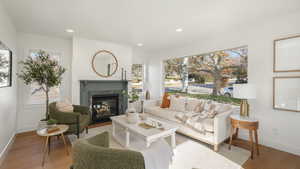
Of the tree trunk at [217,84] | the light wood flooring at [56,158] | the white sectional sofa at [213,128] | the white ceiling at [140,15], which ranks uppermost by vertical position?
the white ceiling at [140,15]

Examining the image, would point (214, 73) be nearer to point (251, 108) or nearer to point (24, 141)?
point (251, 108)

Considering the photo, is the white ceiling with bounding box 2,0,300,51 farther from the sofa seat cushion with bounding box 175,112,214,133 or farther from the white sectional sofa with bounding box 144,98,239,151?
the sofa seat cushion with bounding box 175,112,214,133

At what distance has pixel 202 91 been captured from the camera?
3.98 m

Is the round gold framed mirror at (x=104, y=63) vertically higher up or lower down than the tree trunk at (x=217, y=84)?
higher up

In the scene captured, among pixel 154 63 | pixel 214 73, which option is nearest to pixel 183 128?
pixel 214 73

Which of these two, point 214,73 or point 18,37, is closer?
point 18,37

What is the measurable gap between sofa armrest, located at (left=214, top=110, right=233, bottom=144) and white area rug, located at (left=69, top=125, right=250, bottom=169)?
21cm

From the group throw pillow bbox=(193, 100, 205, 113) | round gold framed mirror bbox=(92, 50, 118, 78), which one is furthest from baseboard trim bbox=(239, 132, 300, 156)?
round gold framed mirror bbox=(92, 50, 118, 78)

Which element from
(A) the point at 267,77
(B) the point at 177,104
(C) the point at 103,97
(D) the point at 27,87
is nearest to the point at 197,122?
(B) the point at 177,104

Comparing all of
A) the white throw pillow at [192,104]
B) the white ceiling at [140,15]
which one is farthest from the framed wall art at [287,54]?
the white throw pillow at [192,104]

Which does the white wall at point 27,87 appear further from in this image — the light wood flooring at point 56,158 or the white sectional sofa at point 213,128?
the white sectional sofa at point 213,128

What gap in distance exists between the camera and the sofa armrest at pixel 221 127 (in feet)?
7.94

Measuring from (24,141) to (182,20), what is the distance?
165 inches

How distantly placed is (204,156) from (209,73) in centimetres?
236
